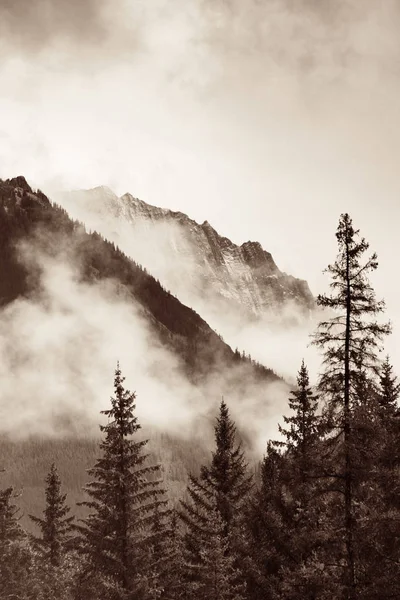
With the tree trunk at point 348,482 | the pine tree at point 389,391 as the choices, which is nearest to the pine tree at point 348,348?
the tree trunk at point 348,482

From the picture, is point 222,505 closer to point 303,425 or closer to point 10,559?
point 303,425

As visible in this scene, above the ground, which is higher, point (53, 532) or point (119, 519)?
point (119, 519)

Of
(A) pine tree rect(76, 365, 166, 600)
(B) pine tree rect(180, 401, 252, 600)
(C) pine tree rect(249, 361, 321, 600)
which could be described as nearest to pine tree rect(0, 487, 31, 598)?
(B) pine tree rect(180, 401, 252, 600)

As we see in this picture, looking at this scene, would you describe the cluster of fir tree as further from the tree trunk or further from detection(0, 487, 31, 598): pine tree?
detection(0, 487, 31, 598): pine tree

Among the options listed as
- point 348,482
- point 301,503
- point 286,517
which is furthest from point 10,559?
point 348,482

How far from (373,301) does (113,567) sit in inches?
635

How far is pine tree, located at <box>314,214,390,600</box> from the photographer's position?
18062 millimetres

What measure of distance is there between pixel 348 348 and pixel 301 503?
7378mm

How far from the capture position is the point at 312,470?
1838 cm

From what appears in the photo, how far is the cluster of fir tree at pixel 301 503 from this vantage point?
1808cm

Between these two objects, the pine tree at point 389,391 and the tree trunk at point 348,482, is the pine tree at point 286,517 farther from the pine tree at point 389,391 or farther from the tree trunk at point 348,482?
the pine tree at point 389,391

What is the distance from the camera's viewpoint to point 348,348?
62.3 ft

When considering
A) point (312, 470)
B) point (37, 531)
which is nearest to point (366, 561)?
point (312, 470)

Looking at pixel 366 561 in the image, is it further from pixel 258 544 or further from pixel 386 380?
pixel 386 380
